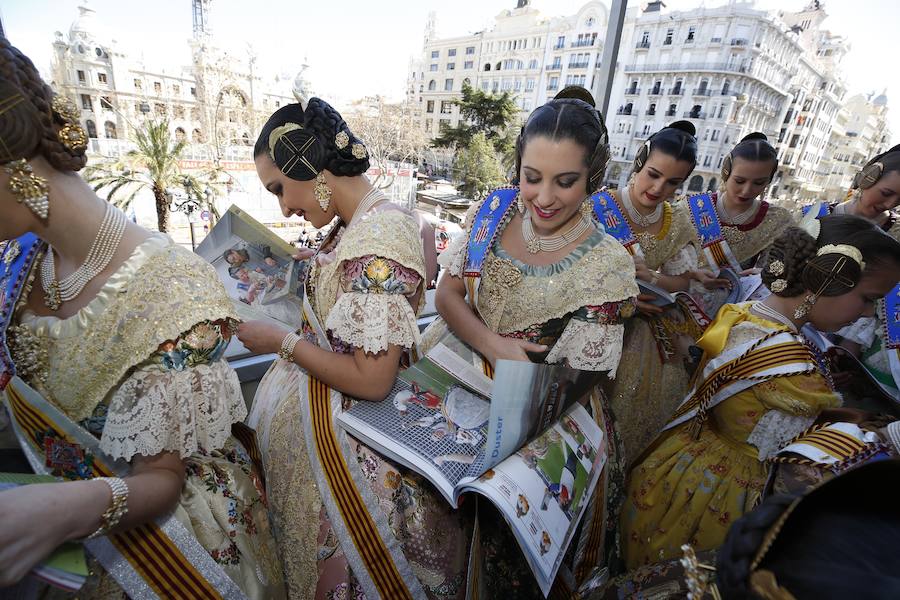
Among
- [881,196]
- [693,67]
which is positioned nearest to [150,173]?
[881,196]

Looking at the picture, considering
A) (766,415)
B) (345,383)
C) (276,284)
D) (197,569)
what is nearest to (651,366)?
→ (766,415)

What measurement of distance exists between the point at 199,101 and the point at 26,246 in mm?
17886

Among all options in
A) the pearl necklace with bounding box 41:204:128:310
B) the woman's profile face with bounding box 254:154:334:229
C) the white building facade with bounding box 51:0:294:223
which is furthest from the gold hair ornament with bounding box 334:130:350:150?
the white building facade with bounding box 51:0:294:223

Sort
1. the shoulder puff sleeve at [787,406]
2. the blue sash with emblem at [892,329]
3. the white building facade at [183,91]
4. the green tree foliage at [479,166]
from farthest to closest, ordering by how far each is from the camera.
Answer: the green tree foliage at [479,166]
the white building facade at [183,91]
the blue sash with emblem at [892,329]
the shoulder puff sleeve at [787,406]

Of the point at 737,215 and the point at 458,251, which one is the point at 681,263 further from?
the point at 458,251

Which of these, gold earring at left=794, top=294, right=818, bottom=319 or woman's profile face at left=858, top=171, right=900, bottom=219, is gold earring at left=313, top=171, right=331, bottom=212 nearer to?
gold earring at left=794, top=294, right=818, bottom=319

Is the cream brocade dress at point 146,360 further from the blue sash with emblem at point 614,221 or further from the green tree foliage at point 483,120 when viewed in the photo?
the green tree foliage at point 483,120

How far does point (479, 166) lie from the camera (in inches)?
595

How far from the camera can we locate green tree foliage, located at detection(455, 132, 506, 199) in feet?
48.6

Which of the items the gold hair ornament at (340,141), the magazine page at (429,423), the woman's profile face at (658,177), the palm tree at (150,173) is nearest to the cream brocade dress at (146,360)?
the magazine page at (429,423)

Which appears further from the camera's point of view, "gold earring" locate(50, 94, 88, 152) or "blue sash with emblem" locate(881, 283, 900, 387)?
"blue sash with emblem" locate(881, 283, 900, 387)

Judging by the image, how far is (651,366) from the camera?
1737 mm

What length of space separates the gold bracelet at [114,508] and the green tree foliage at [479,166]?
14688 millimetres

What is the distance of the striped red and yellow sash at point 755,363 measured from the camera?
1.11 metres
